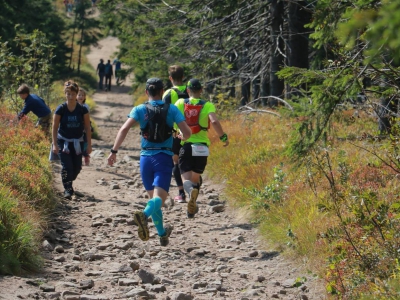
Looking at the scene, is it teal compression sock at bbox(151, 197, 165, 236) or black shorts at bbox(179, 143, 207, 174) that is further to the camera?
black shorts at bbox(179, 143, 207, 174)

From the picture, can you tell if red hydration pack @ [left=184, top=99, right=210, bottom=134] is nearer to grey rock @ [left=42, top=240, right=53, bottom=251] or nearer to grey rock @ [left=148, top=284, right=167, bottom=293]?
grey rock @ [left=42, top=240, right=53, bottom=251]

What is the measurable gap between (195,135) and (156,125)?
6.37 feet

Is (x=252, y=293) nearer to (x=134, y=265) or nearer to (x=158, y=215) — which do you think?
(x=134, y=265)

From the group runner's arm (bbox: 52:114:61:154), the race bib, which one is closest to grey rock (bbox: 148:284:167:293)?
the race bib

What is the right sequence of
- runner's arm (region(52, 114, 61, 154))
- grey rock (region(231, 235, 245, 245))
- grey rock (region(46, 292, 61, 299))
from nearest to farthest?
grey rock (region(46, 292, 61, 299)) < grey rock (region(231, 235, 245, 245)) < runner's arm (region(52, 114, 61, 154))

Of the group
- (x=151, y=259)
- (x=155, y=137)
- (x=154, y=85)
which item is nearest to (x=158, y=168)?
(x=155, y=137)

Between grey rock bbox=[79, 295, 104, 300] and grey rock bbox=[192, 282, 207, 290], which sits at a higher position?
grey rock bbox=[79, 295, 104, 300]

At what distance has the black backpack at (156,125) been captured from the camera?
782cm

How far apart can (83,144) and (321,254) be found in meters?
5.65

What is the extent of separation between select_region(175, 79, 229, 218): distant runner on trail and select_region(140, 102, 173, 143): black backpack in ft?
5.36

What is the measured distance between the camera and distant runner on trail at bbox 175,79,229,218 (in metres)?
9.51

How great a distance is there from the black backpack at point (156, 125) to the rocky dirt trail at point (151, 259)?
4.53 ft

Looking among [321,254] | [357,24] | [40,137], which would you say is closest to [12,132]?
[40,137]

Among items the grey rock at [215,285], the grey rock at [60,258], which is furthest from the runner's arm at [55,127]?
the grey rock at [215,285]
